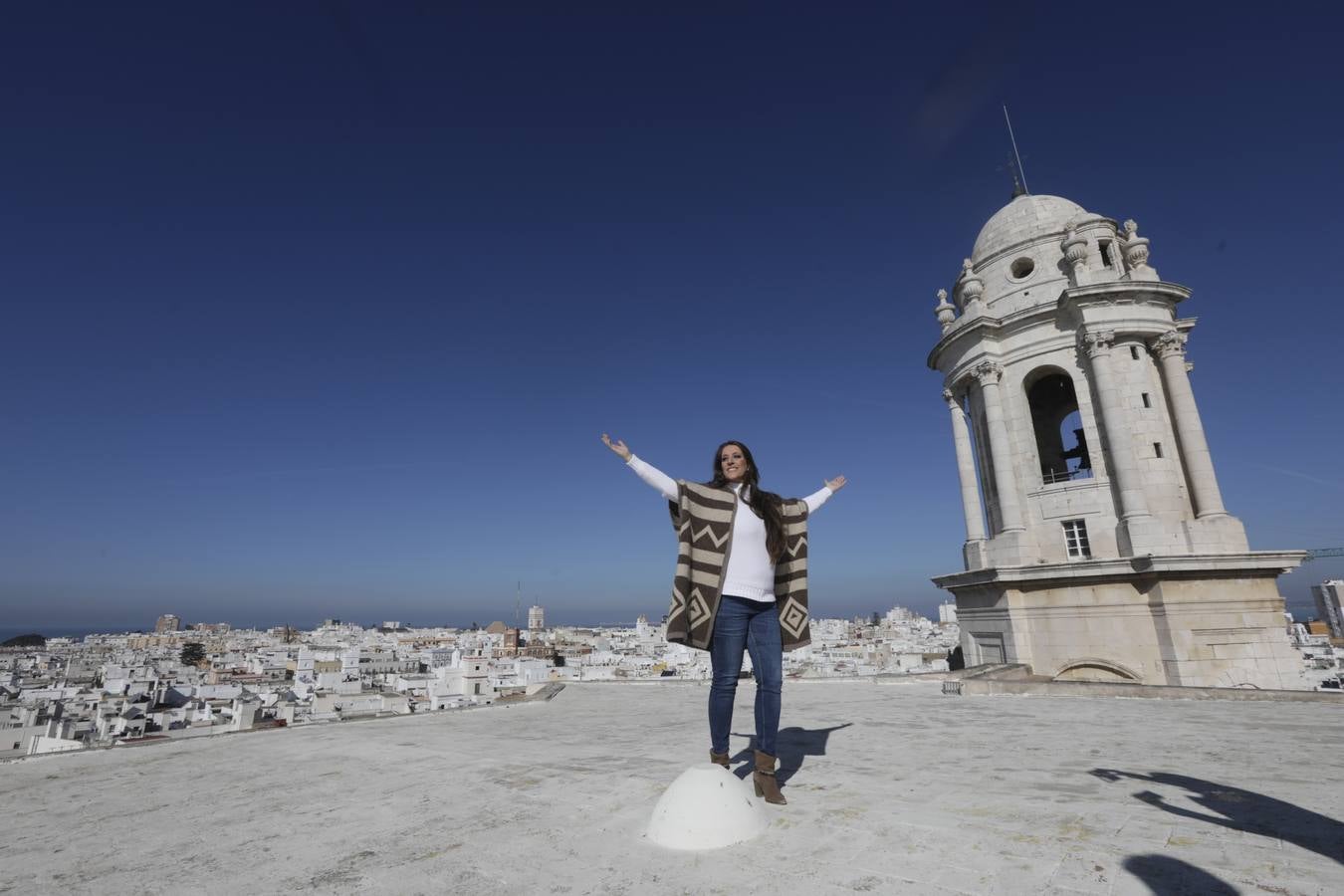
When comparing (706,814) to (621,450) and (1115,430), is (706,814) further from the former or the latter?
(1115,430)

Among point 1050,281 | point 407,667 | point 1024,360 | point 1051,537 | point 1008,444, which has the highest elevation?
point 1050,281

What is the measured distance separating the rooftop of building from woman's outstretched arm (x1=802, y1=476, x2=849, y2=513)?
1.67 meters

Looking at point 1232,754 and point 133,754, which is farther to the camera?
point 133,754

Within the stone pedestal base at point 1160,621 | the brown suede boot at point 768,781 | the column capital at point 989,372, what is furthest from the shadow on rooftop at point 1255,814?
the column capital at point 989,372

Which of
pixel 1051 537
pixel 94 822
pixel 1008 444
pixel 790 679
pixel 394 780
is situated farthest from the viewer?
pixel 1008 444

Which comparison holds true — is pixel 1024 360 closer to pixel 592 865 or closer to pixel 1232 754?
pixel 1232 754

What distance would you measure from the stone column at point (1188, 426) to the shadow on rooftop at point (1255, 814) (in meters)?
13.5

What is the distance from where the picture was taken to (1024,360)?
16.0m

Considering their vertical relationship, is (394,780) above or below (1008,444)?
below

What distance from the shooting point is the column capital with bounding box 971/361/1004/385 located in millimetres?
16016

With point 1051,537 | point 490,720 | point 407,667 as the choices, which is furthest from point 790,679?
point 407,667

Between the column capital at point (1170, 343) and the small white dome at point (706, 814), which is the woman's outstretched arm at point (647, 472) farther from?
the column capital at point (1170, 343)

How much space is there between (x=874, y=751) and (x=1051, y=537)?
12753mm

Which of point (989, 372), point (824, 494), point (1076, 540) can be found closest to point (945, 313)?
point (989, 372)
